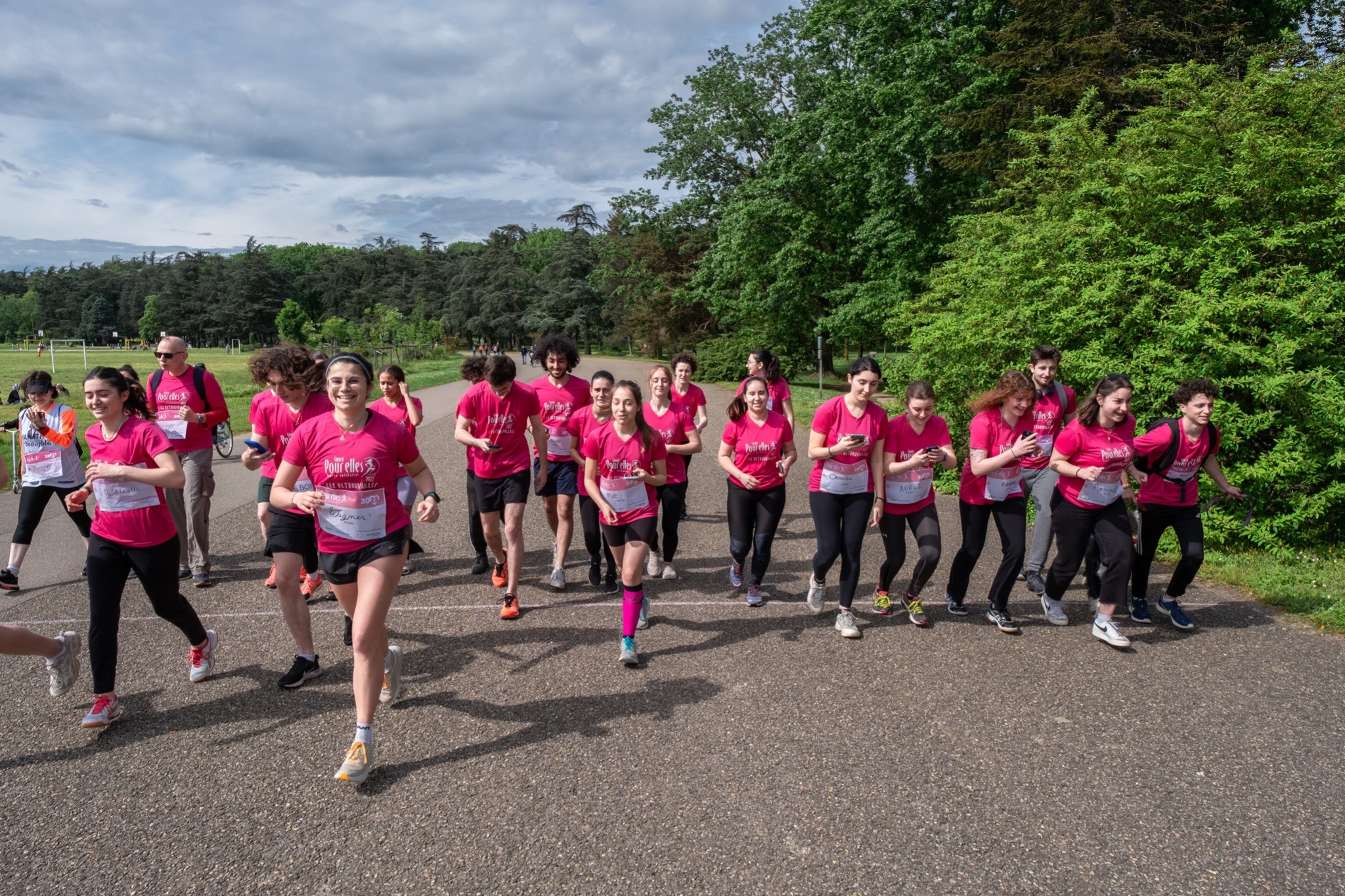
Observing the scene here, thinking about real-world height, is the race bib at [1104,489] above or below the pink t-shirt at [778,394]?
below

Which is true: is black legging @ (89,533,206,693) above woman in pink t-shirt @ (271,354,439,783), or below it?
below

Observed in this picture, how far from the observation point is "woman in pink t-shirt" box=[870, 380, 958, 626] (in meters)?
5.21

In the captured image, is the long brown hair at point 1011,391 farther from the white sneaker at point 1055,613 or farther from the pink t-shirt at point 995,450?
the white sneaker at point 1055,613

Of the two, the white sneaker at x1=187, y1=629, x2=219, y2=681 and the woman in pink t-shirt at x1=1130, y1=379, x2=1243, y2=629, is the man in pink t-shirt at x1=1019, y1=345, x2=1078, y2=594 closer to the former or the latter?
the woman in pink t-shirt at x1=1130, y1=379, x2=1243, y2=629

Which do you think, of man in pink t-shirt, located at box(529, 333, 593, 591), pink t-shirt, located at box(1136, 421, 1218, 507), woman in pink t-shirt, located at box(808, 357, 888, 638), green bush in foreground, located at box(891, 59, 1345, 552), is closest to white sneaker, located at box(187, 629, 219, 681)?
man in pink t-shirt, located at box(529, 333, 593, 591)

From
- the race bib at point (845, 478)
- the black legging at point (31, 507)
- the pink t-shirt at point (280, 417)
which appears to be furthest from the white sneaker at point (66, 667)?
the race bib at point (845, 478)

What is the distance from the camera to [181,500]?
21.2 feet

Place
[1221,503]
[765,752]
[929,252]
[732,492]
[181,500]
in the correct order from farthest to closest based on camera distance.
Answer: [929,252] < [1221,503] < [181,500] < [732,492] < [765,752]

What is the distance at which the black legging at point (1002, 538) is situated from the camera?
523 centimetres

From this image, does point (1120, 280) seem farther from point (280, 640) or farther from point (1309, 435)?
point (280, 640)

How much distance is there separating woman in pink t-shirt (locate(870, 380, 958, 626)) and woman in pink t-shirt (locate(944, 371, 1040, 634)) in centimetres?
25

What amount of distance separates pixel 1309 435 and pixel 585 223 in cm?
10557

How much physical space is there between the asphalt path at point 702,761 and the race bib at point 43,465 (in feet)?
4.06

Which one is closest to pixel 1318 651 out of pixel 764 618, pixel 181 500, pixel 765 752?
pixel 764 618
